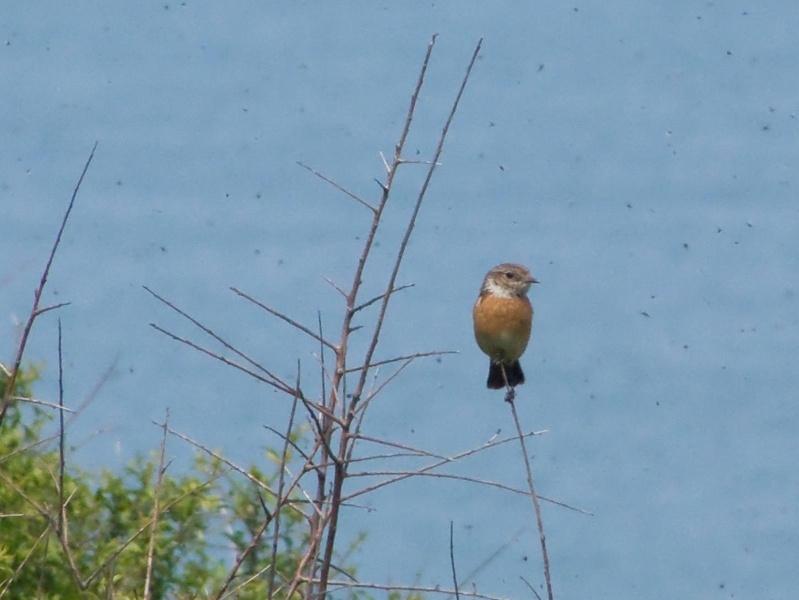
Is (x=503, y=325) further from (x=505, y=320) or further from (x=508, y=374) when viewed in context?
(x=508, y=374)

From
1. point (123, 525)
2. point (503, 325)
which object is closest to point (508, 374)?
point (503, 325)

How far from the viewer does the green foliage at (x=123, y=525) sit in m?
3.27

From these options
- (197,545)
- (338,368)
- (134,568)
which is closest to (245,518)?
(197,545)

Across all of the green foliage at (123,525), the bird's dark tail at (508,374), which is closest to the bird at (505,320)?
the bird's dark tail at (508,374)

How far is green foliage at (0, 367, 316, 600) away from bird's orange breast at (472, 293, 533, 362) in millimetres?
1058

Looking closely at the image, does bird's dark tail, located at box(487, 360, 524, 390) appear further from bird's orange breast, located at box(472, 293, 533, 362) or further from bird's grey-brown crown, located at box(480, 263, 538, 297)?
bird's grey-brown crown, located at box(480, 263, 538, 297)

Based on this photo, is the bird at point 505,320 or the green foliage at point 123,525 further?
the bird at point 505,320

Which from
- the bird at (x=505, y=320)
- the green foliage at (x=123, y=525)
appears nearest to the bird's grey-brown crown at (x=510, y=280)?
the bird at (x=505, y=320)

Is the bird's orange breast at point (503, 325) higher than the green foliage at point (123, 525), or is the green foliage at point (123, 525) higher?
the bird's orange breast at point (503, 325)

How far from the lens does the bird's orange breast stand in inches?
180

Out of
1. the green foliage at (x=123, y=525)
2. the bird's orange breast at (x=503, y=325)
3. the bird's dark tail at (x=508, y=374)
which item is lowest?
the green foliage at (x=123, y=525)

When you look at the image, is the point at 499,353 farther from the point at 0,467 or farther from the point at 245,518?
the point at 0,467

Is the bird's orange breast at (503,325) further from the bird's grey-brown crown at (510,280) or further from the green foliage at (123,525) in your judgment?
the green foliage at (123,525)

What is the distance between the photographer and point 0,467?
3.28 meters
